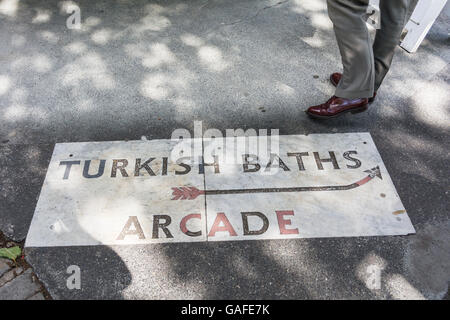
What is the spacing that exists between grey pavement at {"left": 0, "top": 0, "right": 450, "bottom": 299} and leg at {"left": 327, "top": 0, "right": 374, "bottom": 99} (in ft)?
1.05

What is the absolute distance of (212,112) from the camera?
9.65 ft

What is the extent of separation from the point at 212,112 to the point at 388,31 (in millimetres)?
1425

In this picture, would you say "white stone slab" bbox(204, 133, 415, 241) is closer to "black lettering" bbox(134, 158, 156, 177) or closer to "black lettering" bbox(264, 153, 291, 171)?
"black lettering" bbox(264, 153, 291, 171)

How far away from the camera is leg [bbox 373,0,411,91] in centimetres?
243

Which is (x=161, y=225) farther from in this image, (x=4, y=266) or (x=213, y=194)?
(x=4, y=266)

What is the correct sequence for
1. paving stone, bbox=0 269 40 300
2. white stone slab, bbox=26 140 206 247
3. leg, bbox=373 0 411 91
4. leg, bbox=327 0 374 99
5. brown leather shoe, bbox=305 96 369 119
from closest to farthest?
1. paving stone, bbox=0 269 40 300
2. white stone slab, bbox=26 140 206 247
3. leg, bbox=327 0 374 99
4. leg, bbox=373 0 411 91
5. brown leather shoe, bbox=305 96 369 119

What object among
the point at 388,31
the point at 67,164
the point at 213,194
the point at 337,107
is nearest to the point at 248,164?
the point at 213,194

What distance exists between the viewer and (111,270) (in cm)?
198

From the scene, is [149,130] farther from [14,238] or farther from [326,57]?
[326,57]

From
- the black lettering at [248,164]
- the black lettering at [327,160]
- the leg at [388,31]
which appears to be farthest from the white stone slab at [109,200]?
the leg at [388,31]

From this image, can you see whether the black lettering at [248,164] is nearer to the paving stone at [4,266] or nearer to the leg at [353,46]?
the leg at [353,46]

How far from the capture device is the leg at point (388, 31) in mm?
2430

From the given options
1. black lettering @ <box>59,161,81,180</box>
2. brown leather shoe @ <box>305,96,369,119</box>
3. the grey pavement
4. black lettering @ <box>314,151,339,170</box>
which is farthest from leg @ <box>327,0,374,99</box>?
black lettering @ <box>59,161,81,180</box>

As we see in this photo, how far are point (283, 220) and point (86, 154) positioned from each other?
4.83 ft
